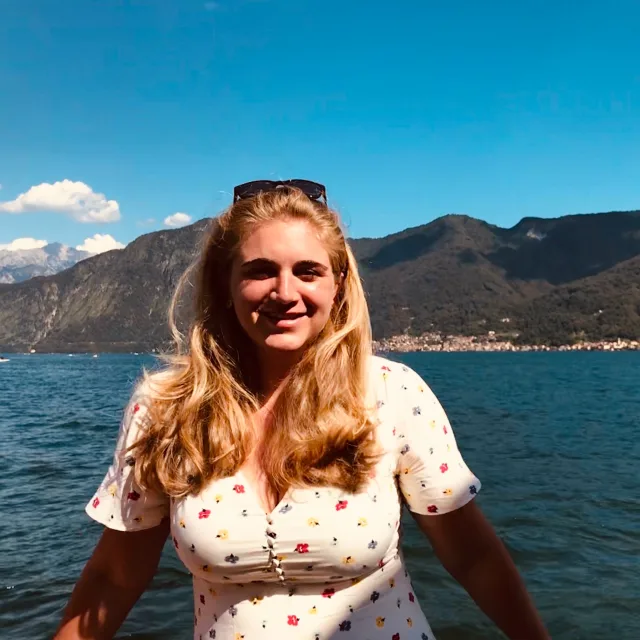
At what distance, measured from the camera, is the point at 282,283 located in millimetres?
2201

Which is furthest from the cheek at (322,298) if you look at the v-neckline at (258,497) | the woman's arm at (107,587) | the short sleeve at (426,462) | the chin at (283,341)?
the woman's arm at (107,587)

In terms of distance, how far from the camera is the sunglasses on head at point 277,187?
95.4 inches

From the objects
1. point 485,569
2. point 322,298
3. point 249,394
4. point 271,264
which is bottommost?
point 485,569

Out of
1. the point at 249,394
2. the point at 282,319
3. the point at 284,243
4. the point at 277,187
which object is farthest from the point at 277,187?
the point at 249,394

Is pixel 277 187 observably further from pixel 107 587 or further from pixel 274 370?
pixel 107 587

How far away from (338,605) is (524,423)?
1273 inches

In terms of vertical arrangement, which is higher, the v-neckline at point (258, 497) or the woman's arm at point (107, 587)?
the v-neckline at point (258, 497)

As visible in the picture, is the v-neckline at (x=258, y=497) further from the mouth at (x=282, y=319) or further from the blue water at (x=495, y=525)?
the blue water at (x=495, y=525)

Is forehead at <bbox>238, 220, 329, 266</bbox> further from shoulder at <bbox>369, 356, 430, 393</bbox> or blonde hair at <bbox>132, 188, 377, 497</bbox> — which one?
shoulder at <bbox>369, 356, 430, 393</bbox>

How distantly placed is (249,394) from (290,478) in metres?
0.40

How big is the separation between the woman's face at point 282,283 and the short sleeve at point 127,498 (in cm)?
52

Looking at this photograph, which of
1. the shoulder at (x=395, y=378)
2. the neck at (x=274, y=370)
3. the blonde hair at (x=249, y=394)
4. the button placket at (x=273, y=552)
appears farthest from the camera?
the neck at (x=274, y=370)

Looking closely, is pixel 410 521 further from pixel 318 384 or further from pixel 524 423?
pixel 524 423

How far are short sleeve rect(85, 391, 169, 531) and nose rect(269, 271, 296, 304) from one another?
632 mm
